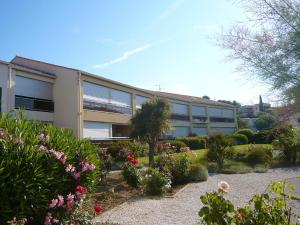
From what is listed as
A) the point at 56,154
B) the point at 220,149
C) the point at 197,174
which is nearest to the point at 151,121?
the point at 220,149

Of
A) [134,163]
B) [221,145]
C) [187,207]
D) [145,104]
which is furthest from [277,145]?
[187,207]

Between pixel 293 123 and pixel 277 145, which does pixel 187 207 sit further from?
pixel 277 145

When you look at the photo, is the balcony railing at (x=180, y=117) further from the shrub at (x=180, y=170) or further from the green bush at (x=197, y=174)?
the shrub at (x=180, y=170)

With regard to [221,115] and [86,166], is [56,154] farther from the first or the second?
[221,115]

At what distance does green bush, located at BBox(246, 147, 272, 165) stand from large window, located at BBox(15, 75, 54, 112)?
15.1m

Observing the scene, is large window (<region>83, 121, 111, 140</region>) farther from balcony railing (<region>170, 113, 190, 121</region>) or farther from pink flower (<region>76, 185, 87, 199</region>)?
pink flower (<region>76, 185, 87, 199</region>)

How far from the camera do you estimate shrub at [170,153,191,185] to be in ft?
44.1

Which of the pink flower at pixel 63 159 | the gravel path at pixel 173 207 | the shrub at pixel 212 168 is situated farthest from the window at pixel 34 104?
the pink flower at pixel 63 159

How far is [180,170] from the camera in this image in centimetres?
1352

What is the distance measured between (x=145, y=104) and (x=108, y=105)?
14.6 meters

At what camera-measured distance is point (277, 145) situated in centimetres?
2042

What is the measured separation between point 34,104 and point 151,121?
1245cm

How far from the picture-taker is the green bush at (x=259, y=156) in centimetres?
1917

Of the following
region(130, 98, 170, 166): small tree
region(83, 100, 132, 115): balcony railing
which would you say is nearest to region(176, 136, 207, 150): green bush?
region(83, 100, 132, 115): balcony railing
